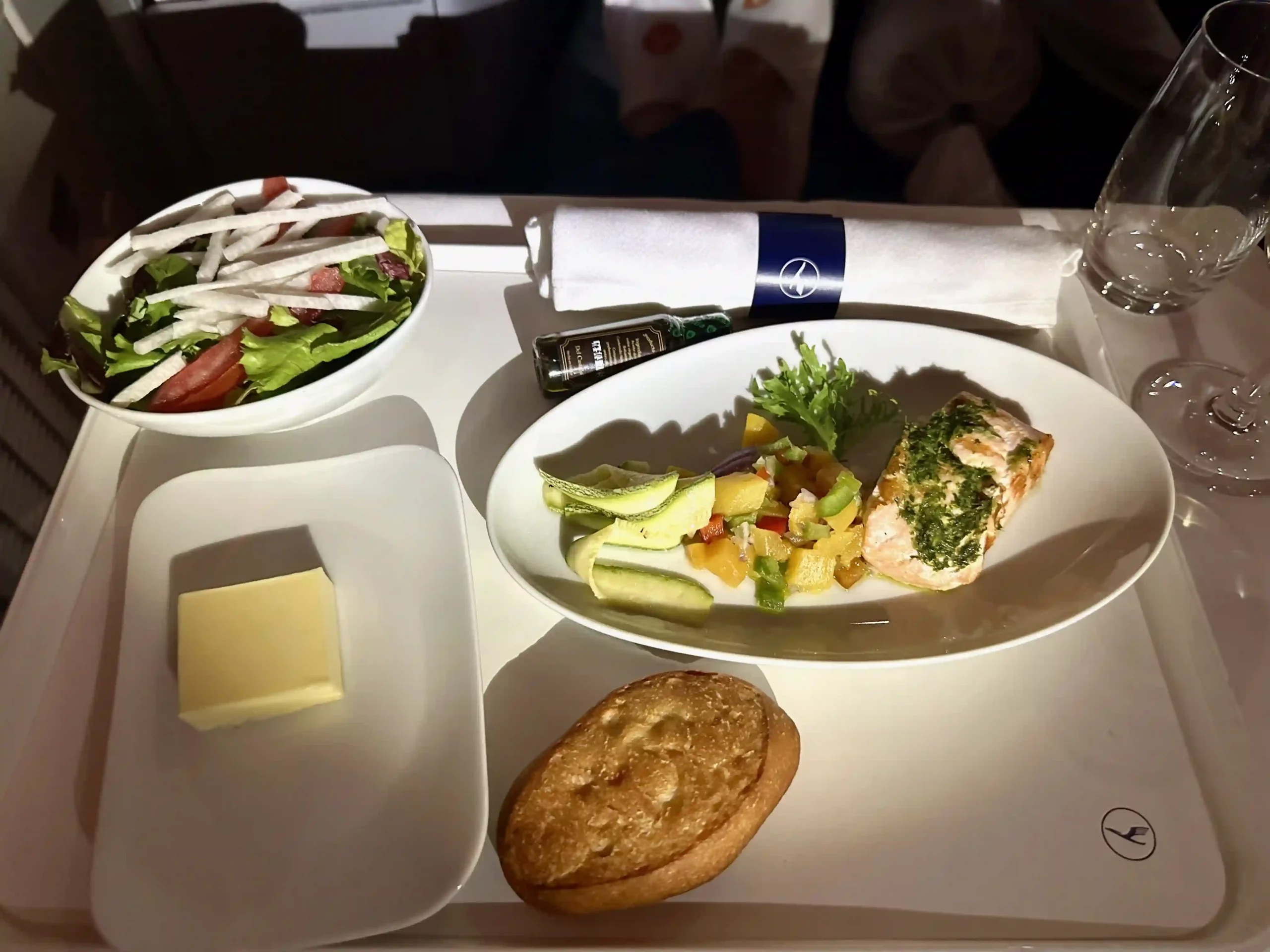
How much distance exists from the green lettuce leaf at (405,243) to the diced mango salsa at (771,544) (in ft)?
1.79

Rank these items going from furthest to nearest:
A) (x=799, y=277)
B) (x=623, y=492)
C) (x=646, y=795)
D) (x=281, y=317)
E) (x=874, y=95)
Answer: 1. (x=874, y=95)
2. (x=799, y=277)
3. (x=281, y=317)
4. (x=623, y=492)
5. (x=646, y=795)

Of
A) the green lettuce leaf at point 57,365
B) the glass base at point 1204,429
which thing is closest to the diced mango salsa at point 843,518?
the glass base at point 1204,429

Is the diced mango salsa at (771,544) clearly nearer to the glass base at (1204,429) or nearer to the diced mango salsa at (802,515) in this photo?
the diced mango salsa at (802,515)

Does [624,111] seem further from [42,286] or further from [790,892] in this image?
[790,892]

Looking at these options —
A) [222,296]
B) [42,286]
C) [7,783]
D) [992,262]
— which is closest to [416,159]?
[42,286]

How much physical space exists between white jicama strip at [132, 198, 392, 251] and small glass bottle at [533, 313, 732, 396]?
0.29 meters

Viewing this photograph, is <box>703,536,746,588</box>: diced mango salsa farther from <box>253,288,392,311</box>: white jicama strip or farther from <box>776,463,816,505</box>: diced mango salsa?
<box>253,288,392,311</box>: white jicama strip

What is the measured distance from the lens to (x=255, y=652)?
2.72ft

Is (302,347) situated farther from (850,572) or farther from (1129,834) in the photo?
(1129,834)

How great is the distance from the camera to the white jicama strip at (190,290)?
989mm

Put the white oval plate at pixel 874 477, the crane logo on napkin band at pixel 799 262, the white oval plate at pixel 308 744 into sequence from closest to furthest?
the white oval plate at pixel 308 744 < the white oval plate at pixel 874 477 < the crane logo on napkin band at pixel 799 262

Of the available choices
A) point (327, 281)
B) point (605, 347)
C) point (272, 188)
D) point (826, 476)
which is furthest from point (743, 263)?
point (272, 188)

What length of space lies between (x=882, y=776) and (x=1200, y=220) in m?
0.84

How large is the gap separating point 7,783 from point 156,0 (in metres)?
1.51
